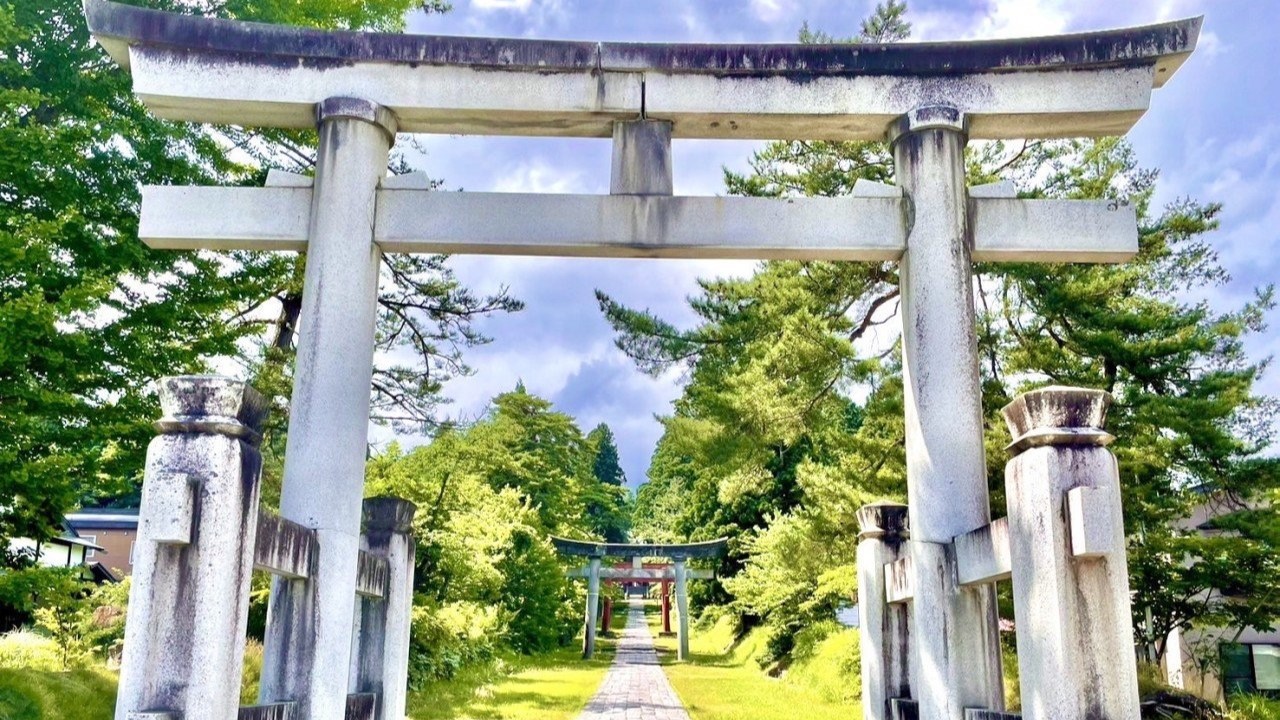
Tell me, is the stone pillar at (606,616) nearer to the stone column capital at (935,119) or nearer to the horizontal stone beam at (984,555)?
the horizontal stone beam at (984,555)

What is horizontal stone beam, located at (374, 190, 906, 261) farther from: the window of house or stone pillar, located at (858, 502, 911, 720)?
the window of house

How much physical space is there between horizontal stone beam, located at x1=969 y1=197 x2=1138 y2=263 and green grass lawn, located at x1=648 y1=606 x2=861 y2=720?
28.4ft

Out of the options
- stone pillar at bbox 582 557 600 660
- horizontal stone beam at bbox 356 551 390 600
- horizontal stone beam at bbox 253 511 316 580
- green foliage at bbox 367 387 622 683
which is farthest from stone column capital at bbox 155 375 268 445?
stone pillar at bbox 582 557 600 660

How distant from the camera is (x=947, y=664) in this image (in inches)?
178

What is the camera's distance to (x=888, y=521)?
571 cm

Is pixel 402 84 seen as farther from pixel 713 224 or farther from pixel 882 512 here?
pixel 882 512

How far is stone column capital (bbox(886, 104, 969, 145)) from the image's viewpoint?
518 centimetres

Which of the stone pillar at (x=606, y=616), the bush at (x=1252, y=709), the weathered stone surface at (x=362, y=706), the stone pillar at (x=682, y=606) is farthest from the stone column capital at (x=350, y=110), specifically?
the stone pillar at (x=606, y=616)

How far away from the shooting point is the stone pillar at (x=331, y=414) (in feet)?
14.8

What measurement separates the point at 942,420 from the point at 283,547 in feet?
11.2

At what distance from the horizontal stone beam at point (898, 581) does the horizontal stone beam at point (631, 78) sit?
8.64 feet

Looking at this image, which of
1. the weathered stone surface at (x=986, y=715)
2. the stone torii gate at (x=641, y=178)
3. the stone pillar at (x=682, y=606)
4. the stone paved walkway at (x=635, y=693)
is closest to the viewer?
the weathered stone surface at (x=986, y=715)

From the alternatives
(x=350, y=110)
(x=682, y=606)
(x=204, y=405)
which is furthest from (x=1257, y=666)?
(x=204, y=405)

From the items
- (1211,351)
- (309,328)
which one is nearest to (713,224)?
(309,328)
